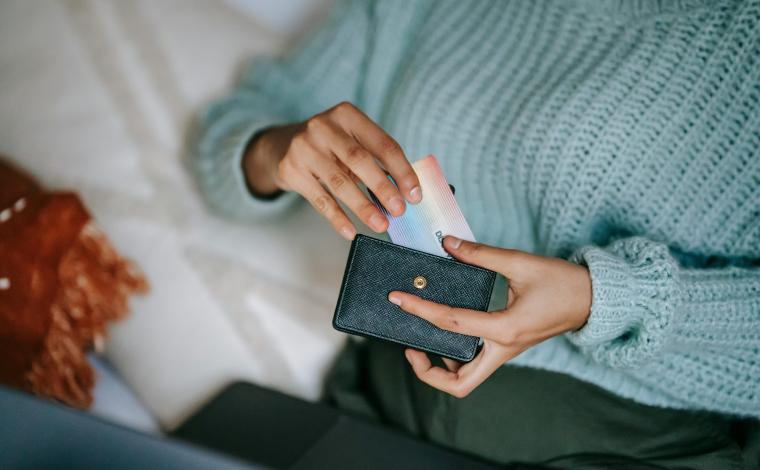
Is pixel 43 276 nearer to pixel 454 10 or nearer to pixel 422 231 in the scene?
pixel 422 231

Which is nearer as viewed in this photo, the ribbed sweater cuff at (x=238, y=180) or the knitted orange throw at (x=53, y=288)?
the knitted orange throw at (x=53, y=288)

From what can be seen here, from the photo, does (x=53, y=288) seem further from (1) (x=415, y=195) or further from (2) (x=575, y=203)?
(2) (x=575, y=203)

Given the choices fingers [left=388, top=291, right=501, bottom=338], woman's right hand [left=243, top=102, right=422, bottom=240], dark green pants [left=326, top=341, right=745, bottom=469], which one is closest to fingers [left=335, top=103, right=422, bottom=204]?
woman's right hand [left=243, top=102, right=422, bottom=240]

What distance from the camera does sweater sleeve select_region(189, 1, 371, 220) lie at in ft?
2.98

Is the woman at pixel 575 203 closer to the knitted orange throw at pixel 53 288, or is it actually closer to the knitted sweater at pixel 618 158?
the knitted sweater at pixel 618 158

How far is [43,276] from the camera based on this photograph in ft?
2.56

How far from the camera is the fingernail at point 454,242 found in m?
0.56

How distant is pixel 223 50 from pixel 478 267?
70 centimetres

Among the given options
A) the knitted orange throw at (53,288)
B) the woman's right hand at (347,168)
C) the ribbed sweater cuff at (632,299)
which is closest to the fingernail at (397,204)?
the woman's right hand at (347,168)

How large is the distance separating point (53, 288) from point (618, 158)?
30.9 inches

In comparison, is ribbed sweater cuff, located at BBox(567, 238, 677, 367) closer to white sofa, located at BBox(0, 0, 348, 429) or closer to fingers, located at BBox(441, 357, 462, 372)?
fingers, located at BBox(441, 357, 462, 372)

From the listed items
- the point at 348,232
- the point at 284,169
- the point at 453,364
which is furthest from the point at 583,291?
the point at 284,169

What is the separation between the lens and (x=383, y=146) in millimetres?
618

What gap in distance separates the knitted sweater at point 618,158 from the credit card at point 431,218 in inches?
6.7
